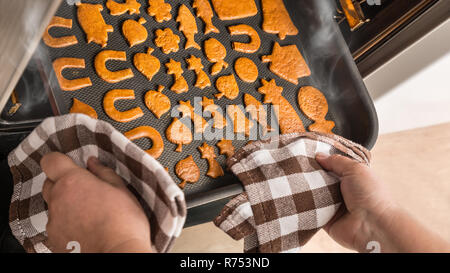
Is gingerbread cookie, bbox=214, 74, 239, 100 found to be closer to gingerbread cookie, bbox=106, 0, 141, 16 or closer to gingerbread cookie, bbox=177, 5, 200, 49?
gingerbread cookie, bbox=177, 5, 200, 49

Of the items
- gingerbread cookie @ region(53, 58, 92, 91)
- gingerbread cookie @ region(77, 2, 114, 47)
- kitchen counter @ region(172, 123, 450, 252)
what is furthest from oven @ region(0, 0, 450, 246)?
kitchen counter @ region(172, 123, 450, 252)

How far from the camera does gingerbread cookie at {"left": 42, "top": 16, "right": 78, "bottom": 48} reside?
854mm

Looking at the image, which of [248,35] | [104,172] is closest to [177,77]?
[248,35]

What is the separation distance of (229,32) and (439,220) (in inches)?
55.1

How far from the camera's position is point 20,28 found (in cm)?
27

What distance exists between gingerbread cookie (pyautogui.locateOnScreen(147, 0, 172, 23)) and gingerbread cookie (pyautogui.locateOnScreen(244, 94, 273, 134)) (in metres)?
0.32

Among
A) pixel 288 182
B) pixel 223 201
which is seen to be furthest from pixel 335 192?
pixel 223 201

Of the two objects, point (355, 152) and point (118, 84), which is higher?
point (118, 84)

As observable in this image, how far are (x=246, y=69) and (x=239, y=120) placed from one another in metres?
0.16

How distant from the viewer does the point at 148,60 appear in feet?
3.06
